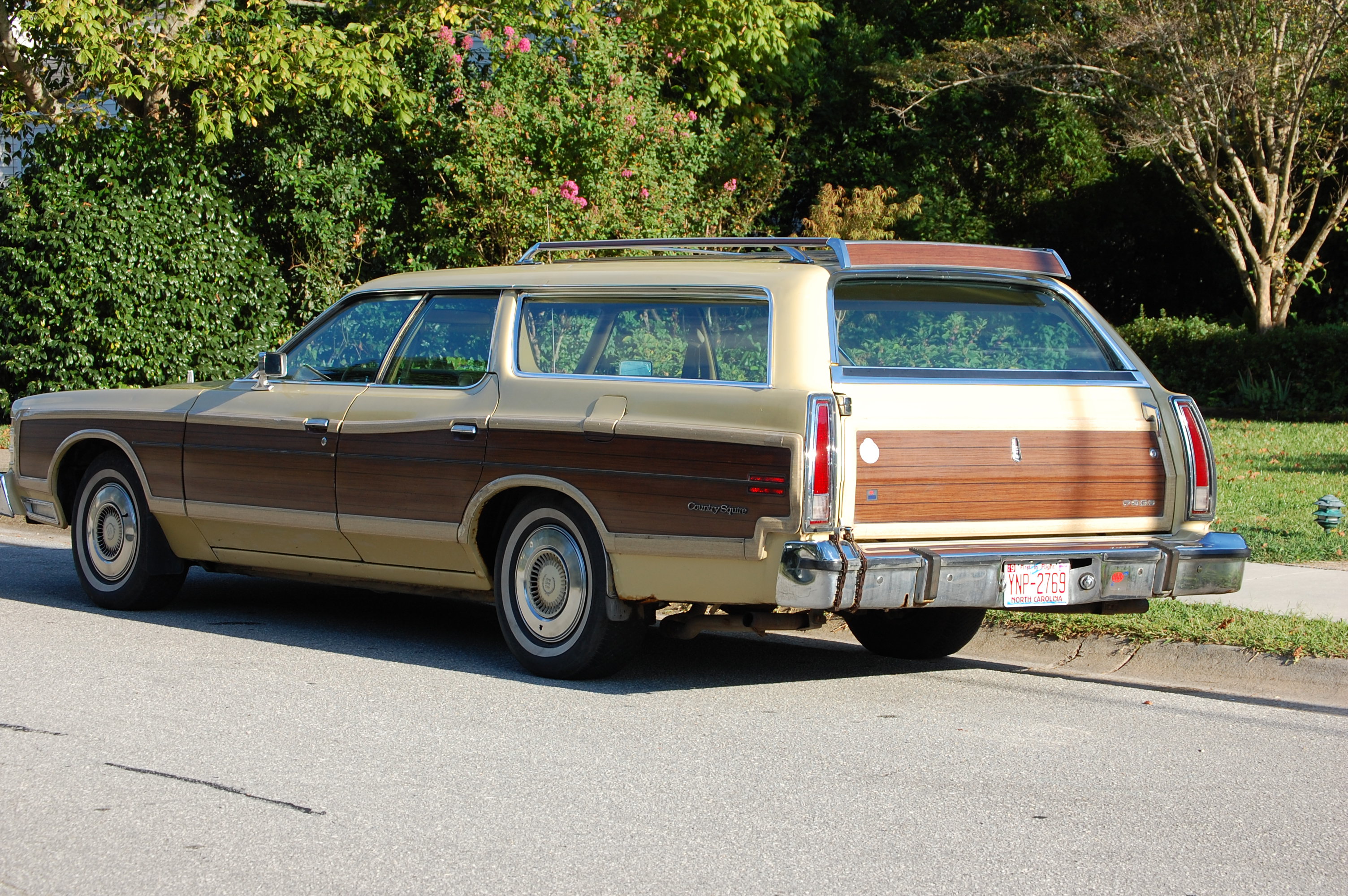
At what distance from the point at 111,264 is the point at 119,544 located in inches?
350

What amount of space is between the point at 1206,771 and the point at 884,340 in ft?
7.02

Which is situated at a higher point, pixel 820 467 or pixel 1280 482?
pixel 820 467

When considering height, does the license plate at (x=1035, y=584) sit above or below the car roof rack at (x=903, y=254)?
below

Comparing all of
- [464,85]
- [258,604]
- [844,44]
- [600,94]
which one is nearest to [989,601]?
[258,604]

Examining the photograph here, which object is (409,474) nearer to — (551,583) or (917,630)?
(551,583)

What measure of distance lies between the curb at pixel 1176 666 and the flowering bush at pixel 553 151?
8.66m

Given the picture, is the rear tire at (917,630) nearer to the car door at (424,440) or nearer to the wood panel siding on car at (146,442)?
the car door at (424,440)

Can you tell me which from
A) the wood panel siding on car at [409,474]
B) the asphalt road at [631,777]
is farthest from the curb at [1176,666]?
the wood panel siding on car at [409,474]

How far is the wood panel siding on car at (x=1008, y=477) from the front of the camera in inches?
229

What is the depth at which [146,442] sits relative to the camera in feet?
25.8

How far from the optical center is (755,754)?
17.6 ft

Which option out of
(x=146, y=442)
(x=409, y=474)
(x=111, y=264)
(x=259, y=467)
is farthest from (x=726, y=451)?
(x=111, y=264)

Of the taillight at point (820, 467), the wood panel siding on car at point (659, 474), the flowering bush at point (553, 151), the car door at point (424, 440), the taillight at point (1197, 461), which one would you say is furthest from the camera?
the flowering bush at point (553, 151)

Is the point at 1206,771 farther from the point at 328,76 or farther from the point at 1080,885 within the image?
the point at 328,76
